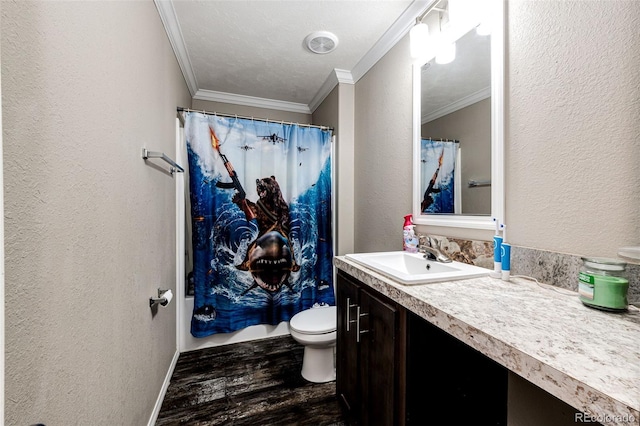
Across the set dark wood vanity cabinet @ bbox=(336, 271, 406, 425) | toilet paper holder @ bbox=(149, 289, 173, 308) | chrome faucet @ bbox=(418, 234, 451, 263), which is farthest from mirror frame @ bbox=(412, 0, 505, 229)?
toilet paper holder @ bbox=(149, 289, 173, 308)

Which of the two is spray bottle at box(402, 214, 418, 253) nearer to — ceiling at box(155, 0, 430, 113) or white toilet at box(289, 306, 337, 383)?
white toilet at box(289, 306, 337, 383)

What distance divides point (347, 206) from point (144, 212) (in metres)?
1.59

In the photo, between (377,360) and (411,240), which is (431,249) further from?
(377,360)

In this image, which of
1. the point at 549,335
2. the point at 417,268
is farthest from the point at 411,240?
the point at 549,335

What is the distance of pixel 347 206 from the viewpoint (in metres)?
2.44

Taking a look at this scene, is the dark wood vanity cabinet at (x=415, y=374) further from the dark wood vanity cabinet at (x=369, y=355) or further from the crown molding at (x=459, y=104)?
the crown molding at (x=459, y=104)

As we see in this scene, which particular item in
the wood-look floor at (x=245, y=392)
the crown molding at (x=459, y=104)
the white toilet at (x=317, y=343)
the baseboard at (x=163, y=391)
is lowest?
the wood-look floor at (x=245, y=392)

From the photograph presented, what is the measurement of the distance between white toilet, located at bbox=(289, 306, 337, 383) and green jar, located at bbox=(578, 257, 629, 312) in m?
1.31

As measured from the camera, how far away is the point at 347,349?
138 cm

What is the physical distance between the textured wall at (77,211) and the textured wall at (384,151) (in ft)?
4.85

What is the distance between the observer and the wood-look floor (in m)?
1.48

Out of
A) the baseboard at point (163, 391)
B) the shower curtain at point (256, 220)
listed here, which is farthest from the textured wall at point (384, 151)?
the baseboard at point (163, 391)

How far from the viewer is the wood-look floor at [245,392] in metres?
1.48

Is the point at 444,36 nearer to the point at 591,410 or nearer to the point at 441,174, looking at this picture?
the point at 441,174
